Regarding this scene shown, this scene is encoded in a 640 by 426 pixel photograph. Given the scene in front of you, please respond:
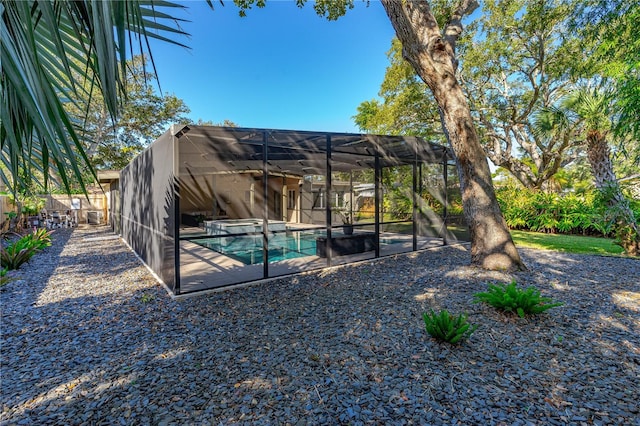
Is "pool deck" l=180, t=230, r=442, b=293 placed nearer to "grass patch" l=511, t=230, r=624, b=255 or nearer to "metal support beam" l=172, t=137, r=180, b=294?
"metal support beam" l=172, t=137, r=180, b=294

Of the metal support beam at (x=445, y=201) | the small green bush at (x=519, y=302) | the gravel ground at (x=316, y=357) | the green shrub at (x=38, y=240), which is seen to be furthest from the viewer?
the metal support beam at (x=445, y=201)

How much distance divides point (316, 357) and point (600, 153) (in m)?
8.57

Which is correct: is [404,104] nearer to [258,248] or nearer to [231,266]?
[258,248]

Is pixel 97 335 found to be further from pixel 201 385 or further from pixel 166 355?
pixel 201 385

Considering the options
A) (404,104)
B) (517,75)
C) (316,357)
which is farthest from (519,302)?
(517,75)

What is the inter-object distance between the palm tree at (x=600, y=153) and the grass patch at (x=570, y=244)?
616mm

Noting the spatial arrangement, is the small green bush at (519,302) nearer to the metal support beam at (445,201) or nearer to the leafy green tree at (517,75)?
the metal support beam at (445,201)

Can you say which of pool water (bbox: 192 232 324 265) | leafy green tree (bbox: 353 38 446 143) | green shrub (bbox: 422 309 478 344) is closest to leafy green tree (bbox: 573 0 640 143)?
green shrub (bbox: 422 309 478 344)

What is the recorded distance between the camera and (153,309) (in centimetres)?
412

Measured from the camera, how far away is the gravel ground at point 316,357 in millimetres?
2117

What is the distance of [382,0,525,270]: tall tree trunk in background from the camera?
573 centimetres

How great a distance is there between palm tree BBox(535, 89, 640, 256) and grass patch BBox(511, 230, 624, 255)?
62 centimetres

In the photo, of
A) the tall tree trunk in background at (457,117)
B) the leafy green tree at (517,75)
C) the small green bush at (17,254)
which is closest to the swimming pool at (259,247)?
the small green bush at (17,254)

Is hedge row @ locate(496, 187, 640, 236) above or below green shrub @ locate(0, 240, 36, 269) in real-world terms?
above
